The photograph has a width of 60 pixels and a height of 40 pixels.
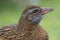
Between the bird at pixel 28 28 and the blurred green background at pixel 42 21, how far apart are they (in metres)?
3.31

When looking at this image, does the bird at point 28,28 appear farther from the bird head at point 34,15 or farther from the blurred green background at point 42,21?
the blurred green background at point 42,21

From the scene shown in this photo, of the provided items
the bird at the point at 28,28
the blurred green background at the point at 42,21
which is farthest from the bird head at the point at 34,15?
the blurred green background at the point at 42,21

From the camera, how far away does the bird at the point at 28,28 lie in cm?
1134

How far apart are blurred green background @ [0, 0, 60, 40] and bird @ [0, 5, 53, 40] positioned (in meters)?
3.31

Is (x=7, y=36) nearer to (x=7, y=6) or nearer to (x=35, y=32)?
(x=35, y=32)

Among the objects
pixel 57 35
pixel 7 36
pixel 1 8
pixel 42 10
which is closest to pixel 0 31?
pixel 7 36

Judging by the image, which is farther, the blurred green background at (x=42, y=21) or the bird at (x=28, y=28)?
the blurred green background at (x=42, y=21)

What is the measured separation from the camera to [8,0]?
772 inches

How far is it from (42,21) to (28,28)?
5192mm

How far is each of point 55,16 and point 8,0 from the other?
2825 millimetres

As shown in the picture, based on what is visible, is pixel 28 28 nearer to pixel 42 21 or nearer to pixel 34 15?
pixel 34 15

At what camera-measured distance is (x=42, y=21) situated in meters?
16.6

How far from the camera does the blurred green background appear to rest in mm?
15761

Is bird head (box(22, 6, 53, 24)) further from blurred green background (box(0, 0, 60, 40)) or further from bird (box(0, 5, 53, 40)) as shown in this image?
blurred green background (box(0, 0, 60, 40))
